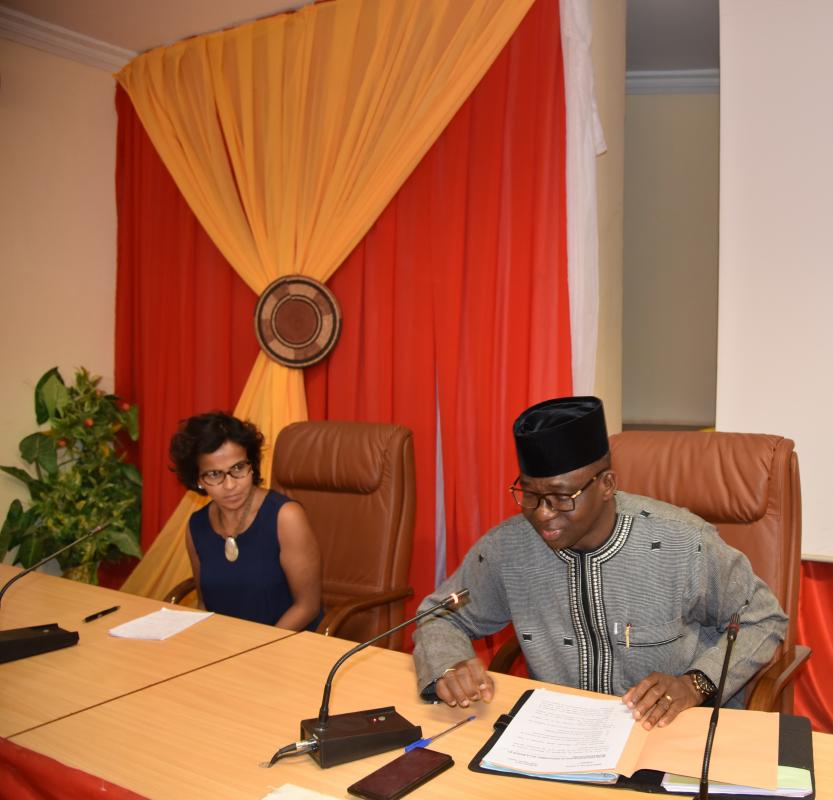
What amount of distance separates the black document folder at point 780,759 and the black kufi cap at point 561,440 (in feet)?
1.59

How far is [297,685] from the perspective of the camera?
1740 millimetres

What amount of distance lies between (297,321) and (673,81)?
2.43 meters

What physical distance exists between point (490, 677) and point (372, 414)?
192cm

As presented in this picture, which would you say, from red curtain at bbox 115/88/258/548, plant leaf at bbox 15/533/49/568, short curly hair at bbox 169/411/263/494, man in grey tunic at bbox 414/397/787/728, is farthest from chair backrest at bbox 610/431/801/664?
plant leaf at bbox 15/533/49/568

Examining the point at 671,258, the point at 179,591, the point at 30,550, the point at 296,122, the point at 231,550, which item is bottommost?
the point at 30,550

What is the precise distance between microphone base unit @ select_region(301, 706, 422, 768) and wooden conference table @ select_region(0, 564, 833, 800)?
2cm

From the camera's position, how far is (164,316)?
4.26 metres

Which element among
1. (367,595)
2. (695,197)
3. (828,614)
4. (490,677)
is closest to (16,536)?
(367,595)

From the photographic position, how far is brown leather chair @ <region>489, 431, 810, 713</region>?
6.72ft

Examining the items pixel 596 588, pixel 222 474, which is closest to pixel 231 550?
pixel 222 474

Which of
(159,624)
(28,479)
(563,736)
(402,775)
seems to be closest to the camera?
(402,775)

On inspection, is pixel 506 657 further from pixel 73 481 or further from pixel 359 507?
pixel 73 481

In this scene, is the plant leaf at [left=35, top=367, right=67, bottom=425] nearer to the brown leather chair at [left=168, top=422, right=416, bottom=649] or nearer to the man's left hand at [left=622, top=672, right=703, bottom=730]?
the brown leather chair at [left=168, top=422, right=416, bottom=649]

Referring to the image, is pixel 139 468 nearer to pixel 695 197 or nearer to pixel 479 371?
pixel 479 371
